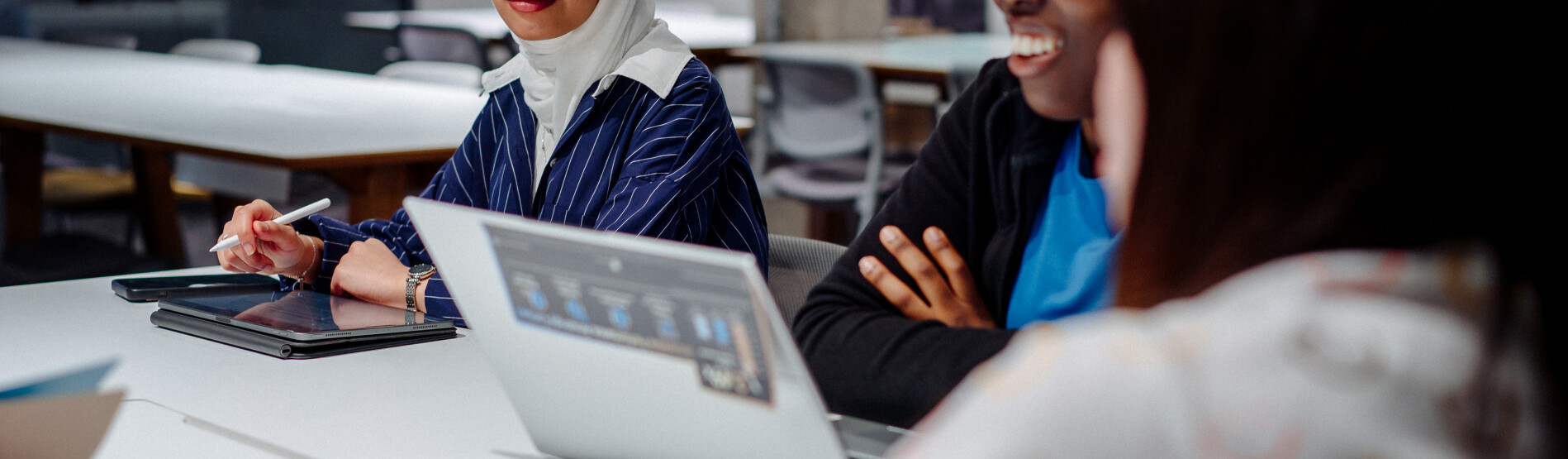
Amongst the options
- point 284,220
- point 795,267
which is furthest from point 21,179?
point 795,267

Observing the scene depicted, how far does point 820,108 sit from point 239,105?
5.82 feet

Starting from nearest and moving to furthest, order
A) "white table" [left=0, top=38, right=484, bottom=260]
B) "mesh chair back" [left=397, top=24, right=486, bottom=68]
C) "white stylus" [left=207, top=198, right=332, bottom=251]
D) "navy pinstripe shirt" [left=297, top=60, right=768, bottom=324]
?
"white stylus" [left=207, top=198, right=332, bottom=251], "navy pinstripe shirt" [left=297, top=60, right=768, bottom=324], "white table" [left=0, top=38, right=484, bottom=260], "mesh chair back" [left=397, top=24, right=486, bottom=68]

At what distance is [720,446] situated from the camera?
0.79 m

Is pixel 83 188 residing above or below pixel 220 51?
below

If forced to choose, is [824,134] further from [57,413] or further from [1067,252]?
[57,413]

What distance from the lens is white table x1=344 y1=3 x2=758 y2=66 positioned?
5.52 m

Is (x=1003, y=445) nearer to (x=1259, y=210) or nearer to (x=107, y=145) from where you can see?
(x=1259, y=210)

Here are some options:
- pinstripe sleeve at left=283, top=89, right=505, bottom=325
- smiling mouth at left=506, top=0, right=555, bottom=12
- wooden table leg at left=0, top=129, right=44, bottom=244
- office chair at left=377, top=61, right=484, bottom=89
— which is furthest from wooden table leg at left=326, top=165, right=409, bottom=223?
wooden table leg at left=0, top=129, right=44, bottom=244

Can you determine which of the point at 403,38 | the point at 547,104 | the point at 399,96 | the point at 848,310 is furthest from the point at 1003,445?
the point at 403,38

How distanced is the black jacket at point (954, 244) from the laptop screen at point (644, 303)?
0.32m

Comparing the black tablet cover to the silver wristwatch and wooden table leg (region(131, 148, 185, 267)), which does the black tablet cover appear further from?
wooden table leg (region(131, 148, 185, 267))

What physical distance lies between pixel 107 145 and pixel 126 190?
9.10ft

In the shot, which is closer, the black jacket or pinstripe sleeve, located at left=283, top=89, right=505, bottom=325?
the black jacket

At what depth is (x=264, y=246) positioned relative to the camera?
151 cm
